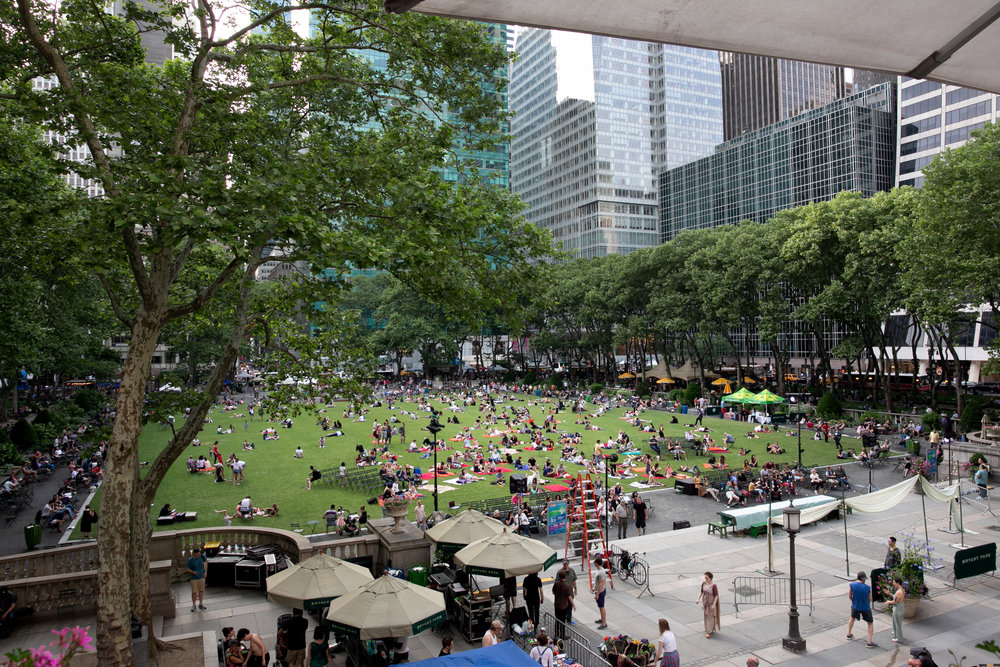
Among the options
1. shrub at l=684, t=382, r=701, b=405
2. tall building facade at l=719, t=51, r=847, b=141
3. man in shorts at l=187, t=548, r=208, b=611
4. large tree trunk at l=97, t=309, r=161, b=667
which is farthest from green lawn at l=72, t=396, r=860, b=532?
tall building facade at l=719, t=51, r=847, b=141

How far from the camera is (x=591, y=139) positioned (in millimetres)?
124875

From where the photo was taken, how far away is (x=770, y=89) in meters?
159

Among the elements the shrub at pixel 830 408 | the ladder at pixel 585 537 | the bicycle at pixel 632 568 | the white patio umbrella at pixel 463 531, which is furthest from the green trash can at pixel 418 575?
the shrub at pixel 830 408

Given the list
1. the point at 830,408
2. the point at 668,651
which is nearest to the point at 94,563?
the point at 668,651

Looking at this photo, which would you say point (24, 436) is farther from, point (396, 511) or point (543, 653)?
point (543, 653)

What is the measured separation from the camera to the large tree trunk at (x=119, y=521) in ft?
31.6

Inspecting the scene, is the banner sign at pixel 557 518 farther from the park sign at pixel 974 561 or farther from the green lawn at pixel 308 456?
the park sign at pixel 974 561

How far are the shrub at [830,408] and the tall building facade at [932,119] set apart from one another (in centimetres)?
3672

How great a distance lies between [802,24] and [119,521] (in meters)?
11.1

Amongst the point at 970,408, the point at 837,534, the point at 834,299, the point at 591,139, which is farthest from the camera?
the point at 591,139

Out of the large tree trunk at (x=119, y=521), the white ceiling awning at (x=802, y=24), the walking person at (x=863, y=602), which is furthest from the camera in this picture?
the walking person at (x=863, y=602)

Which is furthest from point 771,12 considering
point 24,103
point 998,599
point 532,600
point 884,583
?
point 998,599

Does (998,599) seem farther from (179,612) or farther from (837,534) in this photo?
(179,612)

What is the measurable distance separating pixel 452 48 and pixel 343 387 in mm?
7769
